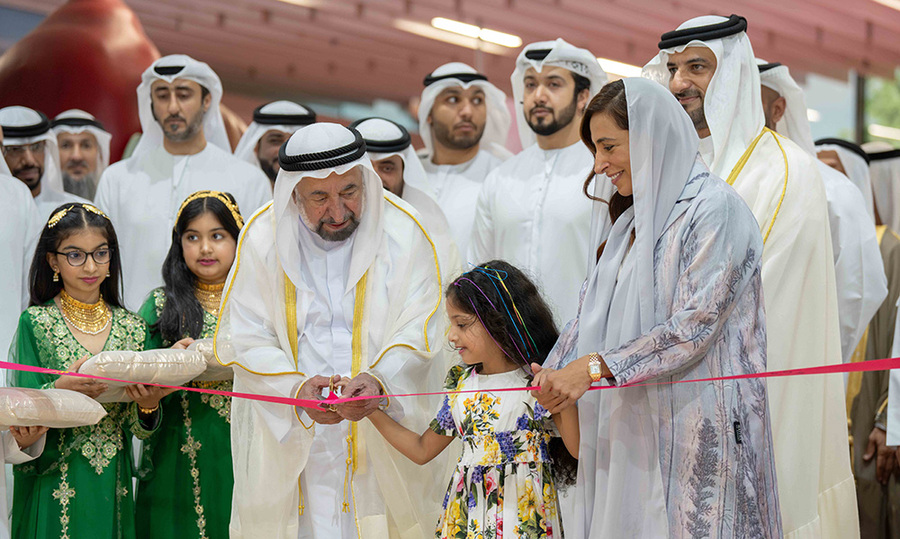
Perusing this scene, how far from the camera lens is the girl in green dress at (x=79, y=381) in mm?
3697

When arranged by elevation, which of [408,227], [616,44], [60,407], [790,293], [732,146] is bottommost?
[60,407]

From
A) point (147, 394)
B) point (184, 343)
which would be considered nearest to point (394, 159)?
point (184, 343)

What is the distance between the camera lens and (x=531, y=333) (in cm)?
317

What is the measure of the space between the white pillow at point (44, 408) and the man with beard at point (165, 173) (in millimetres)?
1823

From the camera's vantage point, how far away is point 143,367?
142 inches

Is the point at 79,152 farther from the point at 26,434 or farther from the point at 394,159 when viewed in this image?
the point at 26,434

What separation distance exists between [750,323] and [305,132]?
5.44ft

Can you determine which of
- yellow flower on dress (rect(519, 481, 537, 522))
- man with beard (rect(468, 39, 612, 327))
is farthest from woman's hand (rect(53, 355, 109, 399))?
man with beard (rect(468, 39, 612, 327))

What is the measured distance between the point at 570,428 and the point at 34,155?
13.3 ft

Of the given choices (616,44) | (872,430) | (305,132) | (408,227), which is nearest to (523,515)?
(408,227)

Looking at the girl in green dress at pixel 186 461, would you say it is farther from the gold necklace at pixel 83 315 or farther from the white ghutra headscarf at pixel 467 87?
the white ghutra headscarf at pixel 467 87

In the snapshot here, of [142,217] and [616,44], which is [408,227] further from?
[616,44]

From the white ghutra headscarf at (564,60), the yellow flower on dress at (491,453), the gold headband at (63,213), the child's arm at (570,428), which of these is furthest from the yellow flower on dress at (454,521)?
the white ghutra headscarf at (564,60)

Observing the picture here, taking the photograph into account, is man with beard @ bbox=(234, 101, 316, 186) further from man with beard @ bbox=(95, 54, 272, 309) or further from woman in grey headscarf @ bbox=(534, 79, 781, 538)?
woman in grey headscarf @ bbox=(534, 79, 781, 538)
